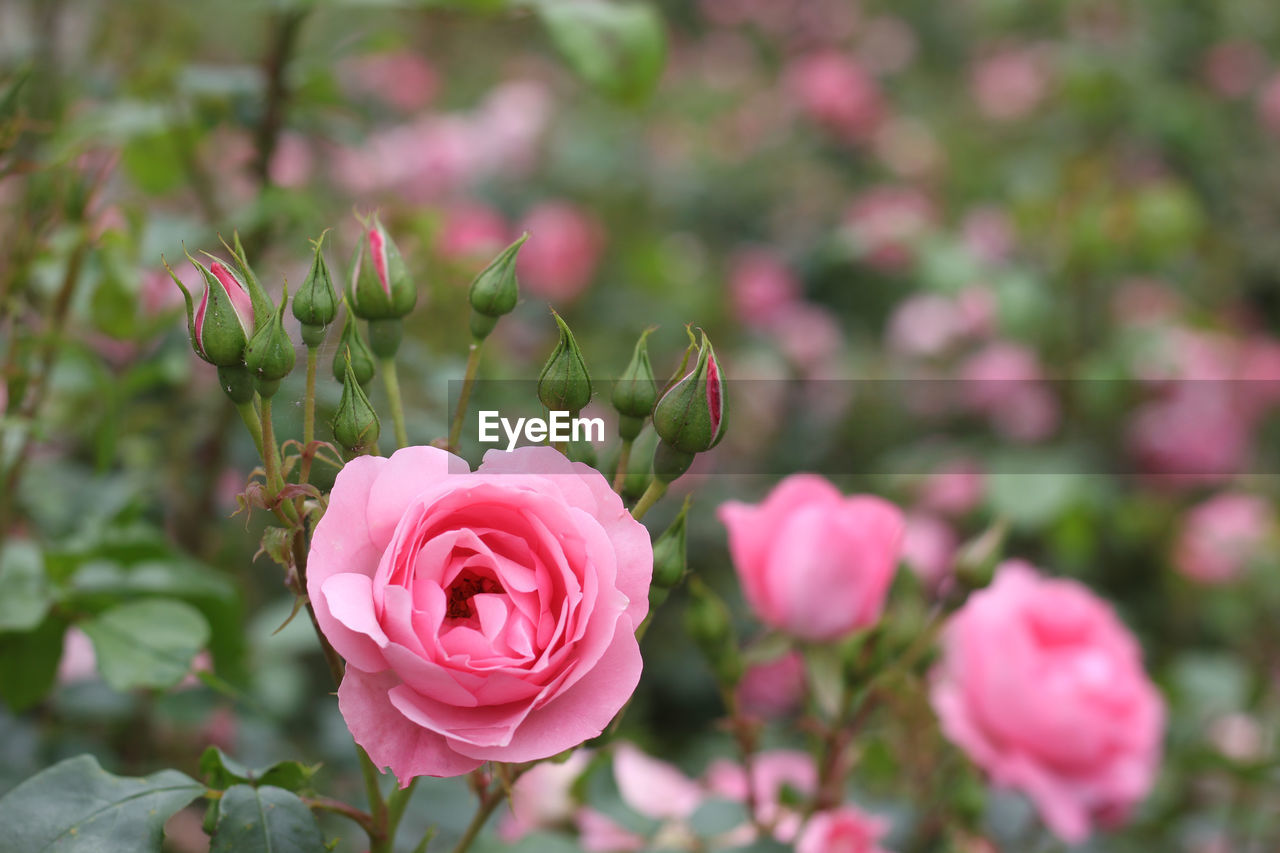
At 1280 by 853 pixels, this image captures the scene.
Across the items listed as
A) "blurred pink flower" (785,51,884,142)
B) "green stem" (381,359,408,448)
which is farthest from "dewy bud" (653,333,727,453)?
"blurred pink flower" (785,51,884,142)

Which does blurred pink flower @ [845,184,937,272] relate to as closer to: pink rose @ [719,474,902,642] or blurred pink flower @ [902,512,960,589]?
blurred pink flower @ [902,512,960,589]

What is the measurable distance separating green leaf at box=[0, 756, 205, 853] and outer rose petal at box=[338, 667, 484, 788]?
120 mm

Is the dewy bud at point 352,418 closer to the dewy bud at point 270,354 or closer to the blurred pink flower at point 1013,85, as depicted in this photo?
the dewy bud at point 270,354

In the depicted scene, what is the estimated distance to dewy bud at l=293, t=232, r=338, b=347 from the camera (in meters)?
0.39

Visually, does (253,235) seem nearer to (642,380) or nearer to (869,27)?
(642,380)

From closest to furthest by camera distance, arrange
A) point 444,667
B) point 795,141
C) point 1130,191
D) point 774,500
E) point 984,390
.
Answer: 1. point 444,667
2. point 774,500
3. point 984,390
4. point 1130,191
5. point 795,141

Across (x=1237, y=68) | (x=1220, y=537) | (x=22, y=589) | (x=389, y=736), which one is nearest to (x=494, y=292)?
(x=389, y=736)

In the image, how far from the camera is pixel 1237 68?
2322 millimetres

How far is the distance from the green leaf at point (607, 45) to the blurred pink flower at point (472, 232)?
33cm

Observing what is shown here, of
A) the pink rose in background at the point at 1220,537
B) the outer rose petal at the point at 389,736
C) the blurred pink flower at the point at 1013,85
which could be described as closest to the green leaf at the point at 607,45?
the outer rose petal at the point at 389,736

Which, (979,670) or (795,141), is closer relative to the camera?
(979,670)

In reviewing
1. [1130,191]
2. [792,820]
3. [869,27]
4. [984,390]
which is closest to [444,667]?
[792,820]

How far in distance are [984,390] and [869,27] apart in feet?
5.61

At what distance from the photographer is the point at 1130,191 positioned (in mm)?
1830
